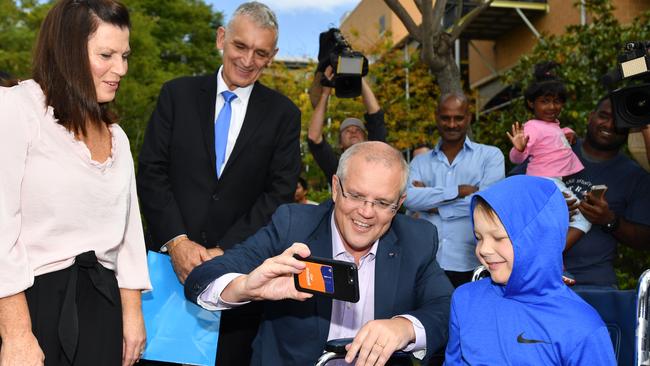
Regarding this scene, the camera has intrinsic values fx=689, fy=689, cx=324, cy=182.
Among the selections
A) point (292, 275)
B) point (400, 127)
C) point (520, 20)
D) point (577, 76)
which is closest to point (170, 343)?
point (292, 275)

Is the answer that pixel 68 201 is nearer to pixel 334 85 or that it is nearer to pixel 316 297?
pixel 316 297

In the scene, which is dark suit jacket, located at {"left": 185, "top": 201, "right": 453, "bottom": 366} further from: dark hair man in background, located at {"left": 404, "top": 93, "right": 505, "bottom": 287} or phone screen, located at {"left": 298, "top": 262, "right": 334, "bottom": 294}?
dark hair man in background, located at {"left": 404, "top": 93, "right": 505, "bottom": 287}

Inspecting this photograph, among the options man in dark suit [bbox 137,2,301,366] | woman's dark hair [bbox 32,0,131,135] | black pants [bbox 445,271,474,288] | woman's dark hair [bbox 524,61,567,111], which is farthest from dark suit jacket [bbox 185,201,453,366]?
woman's dark hair [bbox 524,61,567,111]

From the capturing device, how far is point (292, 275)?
2412mm

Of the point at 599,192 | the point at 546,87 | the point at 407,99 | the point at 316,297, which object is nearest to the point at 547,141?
the point at 546,87

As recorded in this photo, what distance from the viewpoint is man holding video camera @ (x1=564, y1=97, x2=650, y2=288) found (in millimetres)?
3783

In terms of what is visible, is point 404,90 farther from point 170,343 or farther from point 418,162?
point 170,343

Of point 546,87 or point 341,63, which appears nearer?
point 341,63

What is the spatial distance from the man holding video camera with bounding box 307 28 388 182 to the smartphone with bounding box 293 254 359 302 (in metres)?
2.28

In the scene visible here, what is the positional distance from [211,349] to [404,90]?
1671 centimetres

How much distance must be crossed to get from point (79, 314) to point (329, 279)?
32.8 inches

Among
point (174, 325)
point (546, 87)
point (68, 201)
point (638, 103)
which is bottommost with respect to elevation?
point (174, 325)

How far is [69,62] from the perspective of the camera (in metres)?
2.30

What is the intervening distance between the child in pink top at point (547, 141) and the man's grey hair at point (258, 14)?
1.84 m
